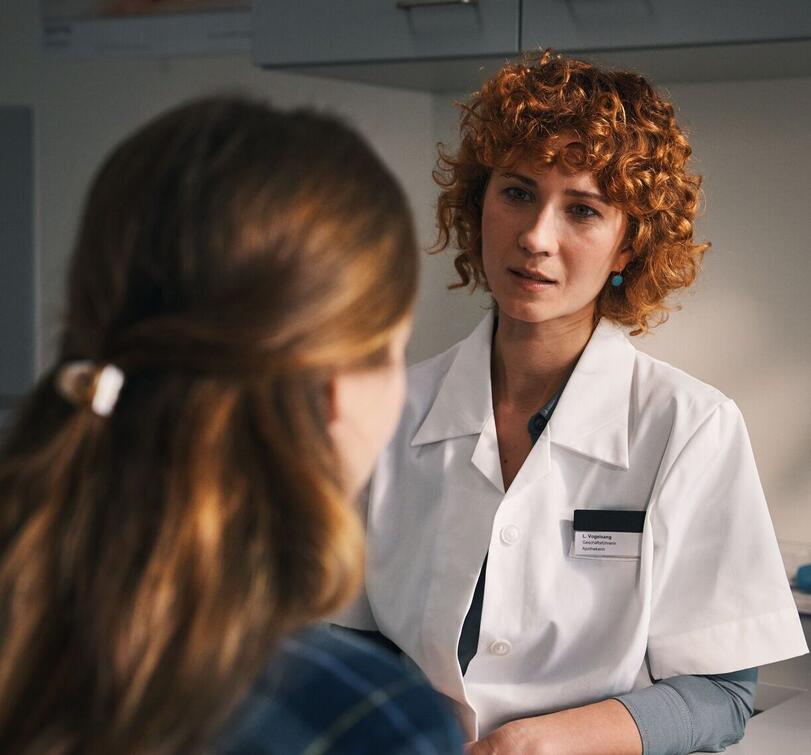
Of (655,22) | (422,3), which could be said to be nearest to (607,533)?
(655,22)

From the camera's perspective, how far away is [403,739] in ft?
2.09

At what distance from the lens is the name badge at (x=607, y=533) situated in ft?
4.75

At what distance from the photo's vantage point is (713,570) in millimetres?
1451

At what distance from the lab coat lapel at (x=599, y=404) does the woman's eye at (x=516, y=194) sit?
0.20 m

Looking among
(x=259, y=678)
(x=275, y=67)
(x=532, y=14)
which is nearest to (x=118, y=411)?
(x=259, y=678)

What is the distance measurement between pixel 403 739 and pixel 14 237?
102 inches

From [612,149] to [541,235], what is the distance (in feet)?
0.45

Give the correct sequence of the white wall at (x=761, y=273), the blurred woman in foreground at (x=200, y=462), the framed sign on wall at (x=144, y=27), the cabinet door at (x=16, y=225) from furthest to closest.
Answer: the cabinet door at (x=16, y=225)
the framed sign on wall at (x=144, y=27)
the white wall at (x=761, y=273)
the blurred woman in foreground at (x=200, y=462)

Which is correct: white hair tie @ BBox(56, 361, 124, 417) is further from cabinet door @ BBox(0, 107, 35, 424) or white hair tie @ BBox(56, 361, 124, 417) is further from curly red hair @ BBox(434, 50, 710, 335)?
cabinet door @ BBox(0, 107, 35, 424)

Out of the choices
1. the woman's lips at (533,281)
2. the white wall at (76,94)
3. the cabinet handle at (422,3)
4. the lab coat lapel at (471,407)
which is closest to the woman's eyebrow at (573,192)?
the woman's lips at (533,281)

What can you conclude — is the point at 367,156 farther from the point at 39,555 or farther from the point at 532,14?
the point at 532,14

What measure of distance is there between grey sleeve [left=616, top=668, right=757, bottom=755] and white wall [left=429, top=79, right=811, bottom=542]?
0.72 meters

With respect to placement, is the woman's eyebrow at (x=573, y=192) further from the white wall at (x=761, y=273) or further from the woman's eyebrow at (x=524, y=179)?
the white wall at (x=761, y=273)

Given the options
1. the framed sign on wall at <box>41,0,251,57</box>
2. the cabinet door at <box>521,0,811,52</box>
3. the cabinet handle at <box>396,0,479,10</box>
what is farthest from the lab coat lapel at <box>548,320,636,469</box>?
the framed sign on wall at <box>41,0,251,57</box>
